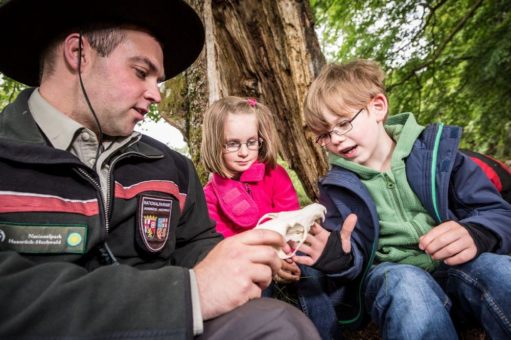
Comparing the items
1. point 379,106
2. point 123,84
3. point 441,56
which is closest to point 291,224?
point 123,84

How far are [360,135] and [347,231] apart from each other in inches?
23.4

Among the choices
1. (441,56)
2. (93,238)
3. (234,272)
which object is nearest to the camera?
Answer: (234,272)

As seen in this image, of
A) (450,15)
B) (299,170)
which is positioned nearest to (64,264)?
(299,170)

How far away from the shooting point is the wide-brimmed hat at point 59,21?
1.42 m

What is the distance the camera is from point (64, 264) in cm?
91

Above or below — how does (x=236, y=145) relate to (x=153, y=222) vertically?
above

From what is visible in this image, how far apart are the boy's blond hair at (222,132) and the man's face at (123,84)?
823 millimetres

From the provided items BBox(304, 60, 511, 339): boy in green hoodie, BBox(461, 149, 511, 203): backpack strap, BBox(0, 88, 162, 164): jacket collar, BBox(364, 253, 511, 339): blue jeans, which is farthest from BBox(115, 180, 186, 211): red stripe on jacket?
BBox(461, 149, 511, 203): backpack strap

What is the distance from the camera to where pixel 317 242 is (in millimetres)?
1662

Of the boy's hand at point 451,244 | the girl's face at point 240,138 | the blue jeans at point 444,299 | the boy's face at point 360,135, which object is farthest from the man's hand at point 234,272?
the girl's face at point 240,138

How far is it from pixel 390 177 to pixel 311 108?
2.16 feet

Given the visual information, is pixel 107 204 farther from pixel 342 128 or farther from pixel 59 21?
pixel 342 128

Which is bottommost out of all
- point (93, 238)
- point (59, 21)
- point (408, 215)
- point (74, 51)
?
point (408, 215)

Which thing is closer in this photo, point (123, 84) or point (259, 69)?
point (123, 84)
